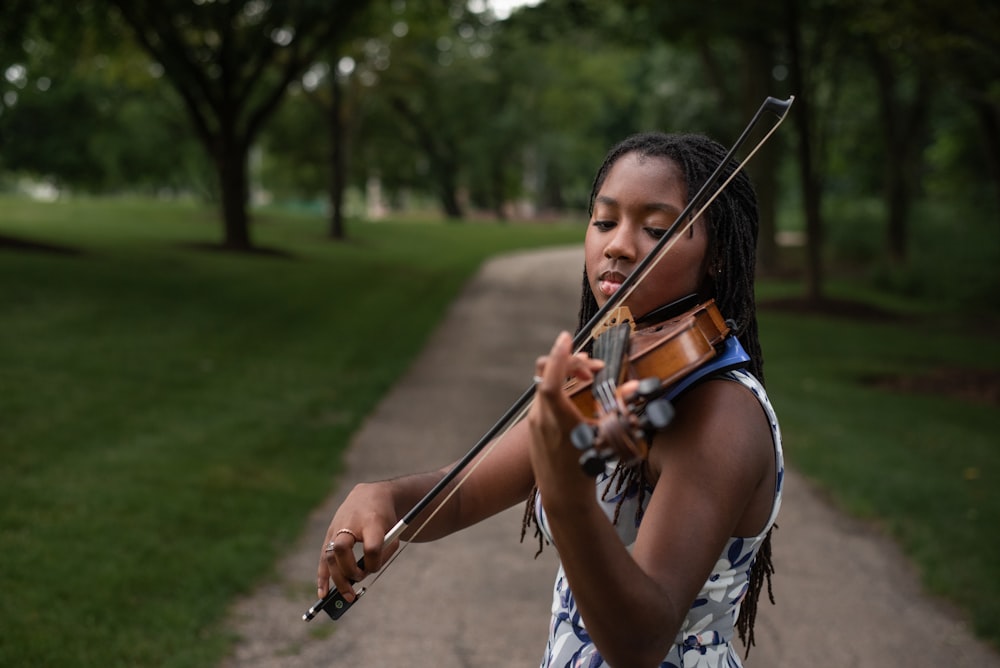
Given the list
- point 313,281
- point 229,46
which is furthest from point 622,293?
point 229,46

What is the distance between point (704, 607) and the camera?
5.91ft

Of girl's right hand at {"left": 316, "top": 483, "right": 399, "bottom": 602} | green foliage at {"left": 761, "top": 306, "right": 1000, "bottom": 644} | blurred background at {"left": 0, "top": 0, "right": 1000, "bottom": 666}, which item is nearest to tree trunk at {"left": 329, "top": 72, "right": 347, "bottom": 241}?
blurred background at {"left": 0, "top": 0, "right": 1000, "bottom": 666}

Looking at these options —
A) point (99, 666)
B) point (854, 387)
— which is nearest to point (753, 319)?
point (99, 666)

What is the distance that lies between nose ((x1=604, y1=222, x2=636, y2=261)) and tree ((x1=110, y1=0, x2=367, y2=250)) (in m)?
17.3

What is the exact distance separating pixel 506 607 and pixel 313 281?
1486 cm

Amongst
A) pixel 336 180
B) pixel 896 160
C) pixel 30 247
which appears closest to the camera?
pixel 30 247

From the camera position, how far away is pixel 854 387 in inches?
470

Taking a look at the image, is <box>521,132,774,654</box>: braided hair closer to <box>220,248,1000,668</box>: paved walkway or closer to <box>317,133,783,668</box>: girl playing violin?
<box>317,133,783,668</box>: girl playing violin

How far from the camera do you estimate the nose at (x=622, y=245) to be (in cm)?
179

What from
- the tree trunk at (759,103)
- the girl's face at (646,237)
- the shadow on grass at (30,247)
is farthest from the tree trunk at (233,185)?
the girl's face at (646,237)

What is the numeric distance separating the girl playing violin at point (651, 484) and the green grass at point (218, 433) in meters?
2.81

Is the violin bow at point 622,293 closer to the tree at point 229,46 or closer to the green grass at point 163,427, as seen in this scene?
the green grass at point 163,427

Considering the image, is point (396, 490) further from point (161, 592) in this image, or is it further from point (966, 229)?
point (966, 229)

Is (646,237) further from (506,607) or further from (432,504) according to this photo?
(506,607)
